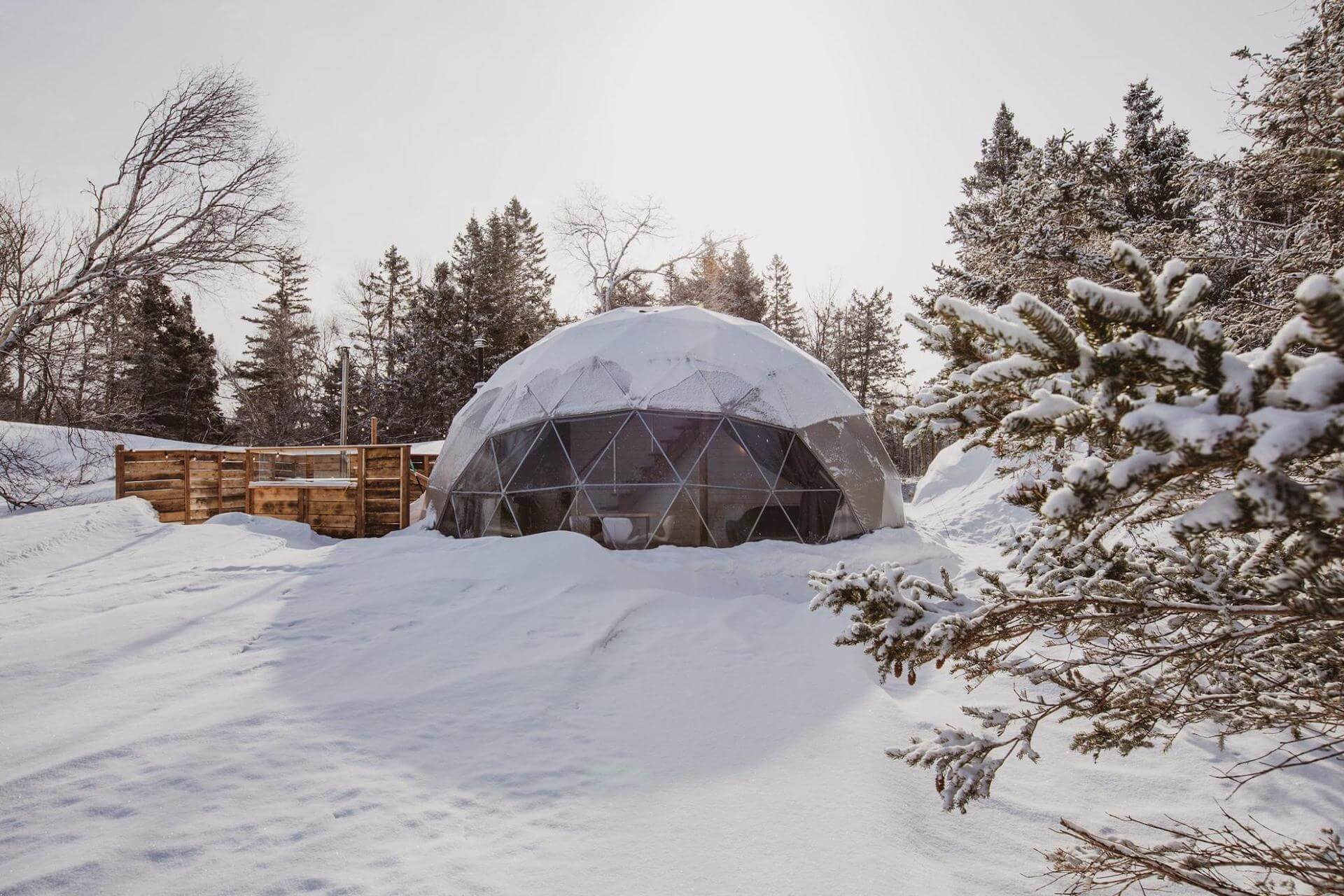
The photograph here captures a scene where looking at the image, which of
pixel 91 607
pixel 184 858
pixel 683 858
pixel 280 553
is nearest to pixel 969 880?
pixel 683 858

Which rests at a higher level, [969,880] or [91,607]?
[91,607]

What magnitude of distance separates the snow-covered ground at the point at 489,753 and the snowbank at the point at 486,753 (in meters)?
0.01

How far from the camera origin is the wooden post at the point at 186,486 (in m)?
10.1

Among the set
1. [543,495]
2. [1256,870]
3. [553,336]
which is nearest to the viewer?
[1256,870]

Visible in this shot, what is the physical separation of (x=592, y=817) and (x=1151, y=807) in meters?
2.59

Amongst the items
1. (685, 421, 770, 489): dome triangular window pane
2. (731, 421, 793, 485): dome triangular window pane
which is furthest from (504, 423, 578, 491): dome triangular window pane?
(731, 421, 793, 485): dome triangular window pane

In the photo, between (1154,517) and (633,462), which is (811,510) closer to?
(633,462)

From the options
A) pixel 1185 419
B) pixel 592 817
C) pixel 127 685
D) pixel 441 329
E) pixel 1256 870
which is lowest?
pixel 1256 870

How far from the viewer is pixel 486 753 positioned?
301cm

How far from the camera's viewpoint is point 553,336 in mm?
9492

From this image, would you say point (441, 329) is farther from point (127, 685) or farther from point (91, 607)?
point (127, 685)

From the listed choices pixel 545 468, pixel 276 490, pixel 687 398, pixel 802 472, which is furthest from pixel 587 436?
pixel 276 490

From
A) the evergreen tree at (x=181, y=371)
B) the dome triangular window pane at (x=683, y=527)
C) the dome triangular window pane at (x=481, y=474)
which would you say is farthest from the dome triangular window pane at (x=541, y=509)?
the evergreen tree at (x=181, y=371)

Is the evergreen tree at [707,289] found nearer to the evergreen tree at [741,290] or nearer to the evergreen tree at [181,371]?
the evergreen tree at [741,290]
